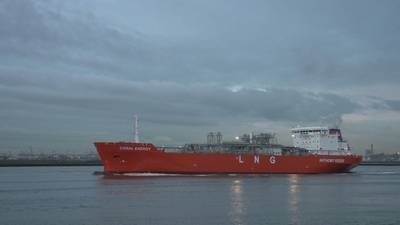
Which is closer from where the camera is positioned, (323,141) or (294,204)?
(294,204)

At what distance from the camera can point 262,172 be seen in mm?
64438

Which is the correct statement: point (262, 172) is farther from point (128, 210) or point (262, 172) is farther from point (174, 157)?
point (128, 210)

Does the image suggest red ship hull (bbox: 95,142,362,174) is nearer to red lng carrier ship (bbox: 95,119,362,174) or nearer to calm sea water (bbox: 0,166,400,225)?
red lng carrier ship (bbox: 95,119,362,174)

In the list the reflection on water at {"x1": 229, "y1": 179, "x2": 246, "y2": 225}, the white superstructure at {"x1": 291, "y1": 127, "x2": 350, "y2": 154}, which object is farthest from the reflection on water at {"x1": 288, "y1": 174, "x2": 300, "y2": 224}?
the white superstructure at {"x1": 291, "y1": 127, "x2": 350, "y2": 154}

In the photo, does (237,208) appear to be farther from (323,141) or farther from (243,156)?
(323,141)

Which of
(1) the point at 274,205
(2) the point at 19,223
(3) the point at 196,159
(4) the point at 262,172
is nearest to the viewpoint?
(2) the point at 19,223

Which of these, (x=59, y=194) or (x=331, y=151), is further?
(x=331, y=151)

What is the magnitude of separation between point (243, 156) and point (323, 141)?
14.0 m

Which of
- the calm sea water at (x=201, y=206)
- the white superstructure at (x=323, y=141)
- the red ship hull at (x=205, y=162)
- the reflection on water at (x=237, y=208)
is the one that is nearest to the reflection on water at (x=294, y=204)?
the calm sea water at (x=201, y=206)

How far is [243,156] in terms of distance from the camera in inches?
2489

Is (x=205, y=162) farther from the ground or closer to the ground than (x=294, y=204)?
farther from the ground

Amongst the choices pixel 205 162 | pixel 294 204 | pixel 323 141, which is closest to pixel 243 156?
pixel 205 162

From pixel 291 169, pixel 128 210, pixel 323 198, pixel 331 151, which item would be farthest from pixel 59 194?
pixel 331 151

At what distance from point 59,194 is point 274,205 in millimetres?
16241
